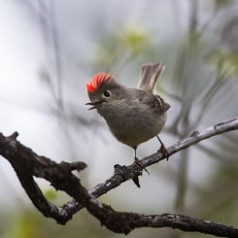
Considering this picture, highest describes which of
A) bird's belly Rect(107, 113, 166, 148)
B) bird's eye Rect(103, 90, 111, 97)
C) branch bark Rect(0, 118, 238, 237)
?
bird's eye Rect(103, 90, 111, 97)

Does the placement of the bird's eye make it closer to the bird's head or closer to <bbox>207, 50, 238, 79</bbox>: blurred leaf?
the bird's head

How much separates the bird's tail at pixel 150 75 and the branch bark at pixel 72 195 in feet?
5.94

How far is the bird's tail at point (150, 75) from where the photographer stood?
3184mm

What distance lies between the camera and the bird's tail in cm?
318

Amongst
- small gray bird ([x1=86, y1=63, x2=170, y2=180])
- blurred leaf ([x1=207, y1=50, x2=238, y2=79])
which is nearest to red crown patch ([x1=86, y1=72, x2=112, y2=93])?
small gray bird ([x1=86, y1=63, x2=170, y2=180])

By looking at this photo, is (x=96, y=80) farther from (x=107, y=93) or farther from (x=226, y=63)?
(x=226, y=63)

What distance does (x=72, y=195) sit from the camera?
43.0 inches

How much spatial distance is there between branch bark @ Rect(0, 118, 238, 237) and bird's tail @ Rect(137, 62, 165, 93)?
1.81 m

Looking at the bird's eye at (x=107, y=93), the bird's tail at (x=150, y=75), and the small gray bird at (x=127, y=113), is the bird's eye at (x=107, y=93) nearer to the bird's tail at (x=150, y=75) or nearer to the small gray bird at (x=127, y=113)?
the small gray bird at (x=127, y=113)

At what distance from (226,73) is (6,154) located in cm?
195

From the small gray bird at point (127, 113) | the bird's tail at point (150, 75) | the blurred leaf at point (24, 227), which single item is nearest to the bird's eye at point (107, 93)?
the small gray bird at point (127, 113)

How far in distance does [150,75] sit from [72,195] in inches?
85.9

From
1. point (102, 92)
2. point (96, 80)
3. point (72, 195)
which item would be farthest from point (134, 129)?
point (72, 195)

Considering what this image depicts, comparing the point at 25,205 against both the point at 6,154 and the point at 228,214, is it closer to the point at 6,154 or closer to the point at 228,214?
the point at 228,214
